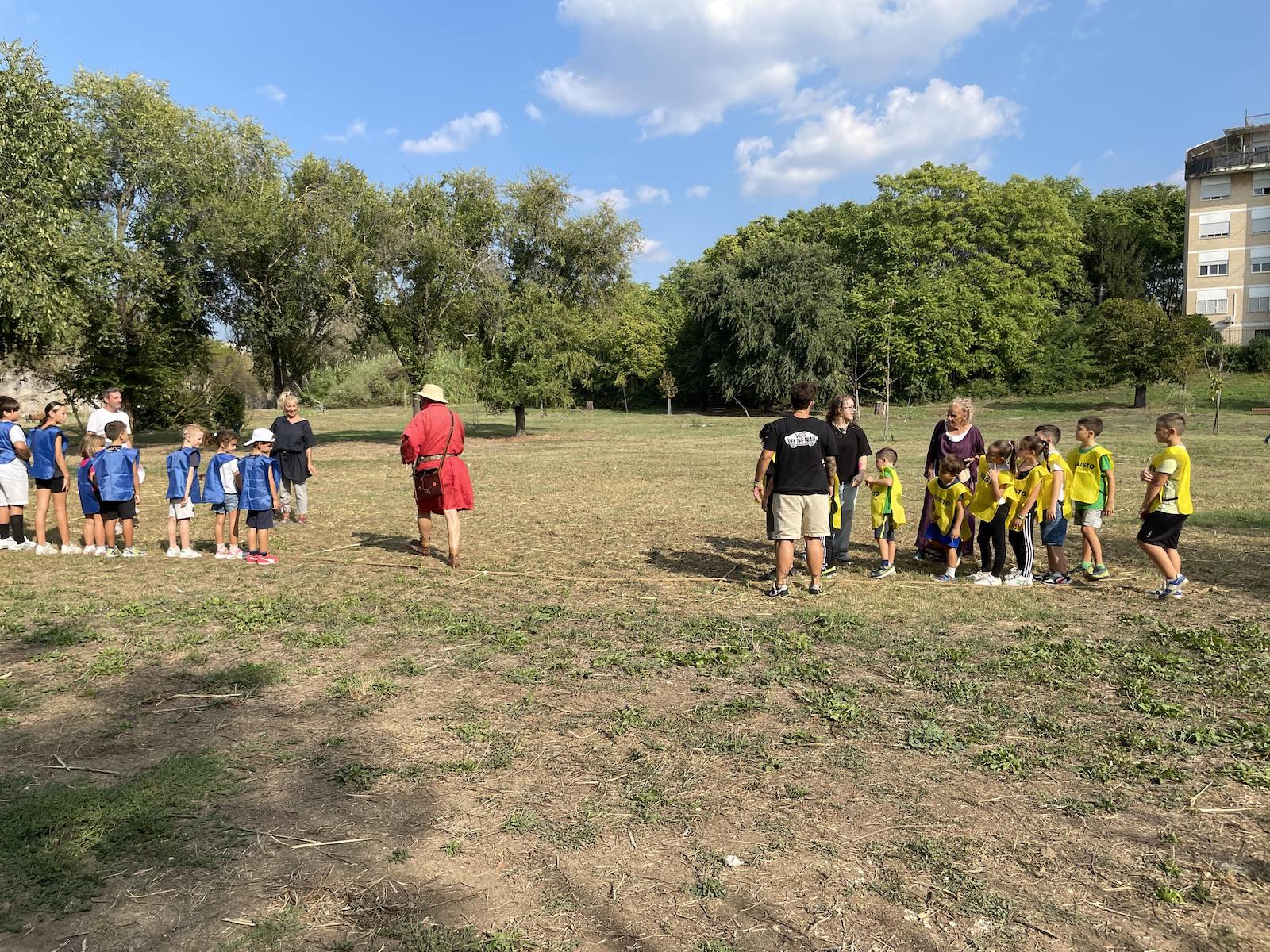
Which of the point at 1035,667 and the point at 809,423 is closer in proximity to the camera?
the point at 1035,667

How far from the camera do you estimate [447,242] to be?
2691cm

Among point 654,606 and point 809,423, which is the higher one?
point 809,423

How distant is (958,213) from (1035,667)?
53416 mm

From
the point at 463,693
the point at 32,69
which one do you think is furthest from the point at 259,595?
the point at 32,69

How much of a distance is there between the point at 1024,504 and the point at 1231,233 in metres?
Result: 59.6

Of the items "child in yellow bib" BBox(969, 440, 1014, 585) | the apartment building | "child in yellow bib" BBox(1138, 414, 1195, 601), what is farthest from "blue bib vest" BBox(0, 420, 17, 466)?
the apartment building

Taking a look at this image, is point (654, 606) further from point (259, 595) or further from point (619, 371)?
point (619, 371)

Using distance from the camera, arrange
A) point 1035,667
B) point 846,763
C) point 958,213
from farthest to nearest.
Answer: point 958,213, point 1035,667, point 846,763

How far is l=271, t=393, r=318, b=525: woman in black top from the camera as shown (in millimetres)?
11711

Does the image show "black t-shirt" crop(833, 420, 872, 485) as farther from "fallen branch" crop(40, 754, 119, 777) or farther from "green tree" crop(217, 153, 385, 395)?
"green tree" crop(217, 153, 385, 395)

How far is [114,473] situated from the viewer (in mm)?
9359

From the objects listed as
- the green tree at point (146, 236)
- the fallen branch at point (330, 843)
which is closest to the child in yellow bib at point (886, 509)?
the fallen branch at point (330, 843)

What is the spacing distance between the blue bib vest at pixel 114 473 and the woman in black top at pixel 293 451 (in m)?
2.27

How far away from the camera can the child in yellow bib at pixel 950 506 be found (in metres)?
8.38
